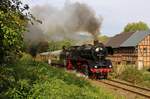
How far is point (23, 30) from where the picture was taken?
979 centimetres

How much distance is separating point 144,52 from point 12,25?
4573cm

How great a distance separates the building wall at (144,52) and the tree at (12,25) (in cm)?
4414

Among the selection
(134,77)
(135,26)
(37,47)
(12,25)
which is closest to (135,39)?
(37,47)

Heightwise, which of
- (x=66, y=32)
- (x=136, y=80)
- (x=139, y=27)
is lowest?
(x=136, y=80)

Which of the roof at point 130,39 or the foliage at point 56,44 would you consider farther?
the foliage at point 56,44

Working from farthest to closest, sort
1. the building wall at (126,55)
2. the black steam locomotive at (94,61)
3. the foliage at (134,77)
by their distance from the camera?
the building wall at (126,55)
the black steam locomotive at (94,61)
the foliage at (134,77)

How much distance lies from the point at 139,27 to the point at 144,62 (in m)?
56.5

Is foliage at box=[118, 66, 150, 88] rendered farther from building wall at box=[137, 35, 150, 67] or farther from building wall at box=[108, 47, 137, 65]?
building wall at box=[137, 35, 150, 67]

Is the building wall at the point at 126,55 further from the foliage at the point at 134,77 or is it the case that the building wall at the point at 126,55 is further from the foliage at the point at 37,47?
the foliage at the point at 134,77

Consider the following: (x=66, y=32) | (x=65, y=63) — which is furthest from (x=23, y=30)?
(x=66, y=32)

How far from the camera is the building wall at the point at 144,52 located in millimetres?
53438

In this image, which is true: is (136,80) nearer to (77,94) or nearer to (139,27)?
(77,94)

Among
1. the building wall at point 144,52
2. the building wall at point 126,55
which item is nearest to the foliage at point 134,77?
the building wall at point 126,55

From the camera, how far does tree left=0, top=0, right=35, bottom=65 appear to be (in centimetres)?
935
